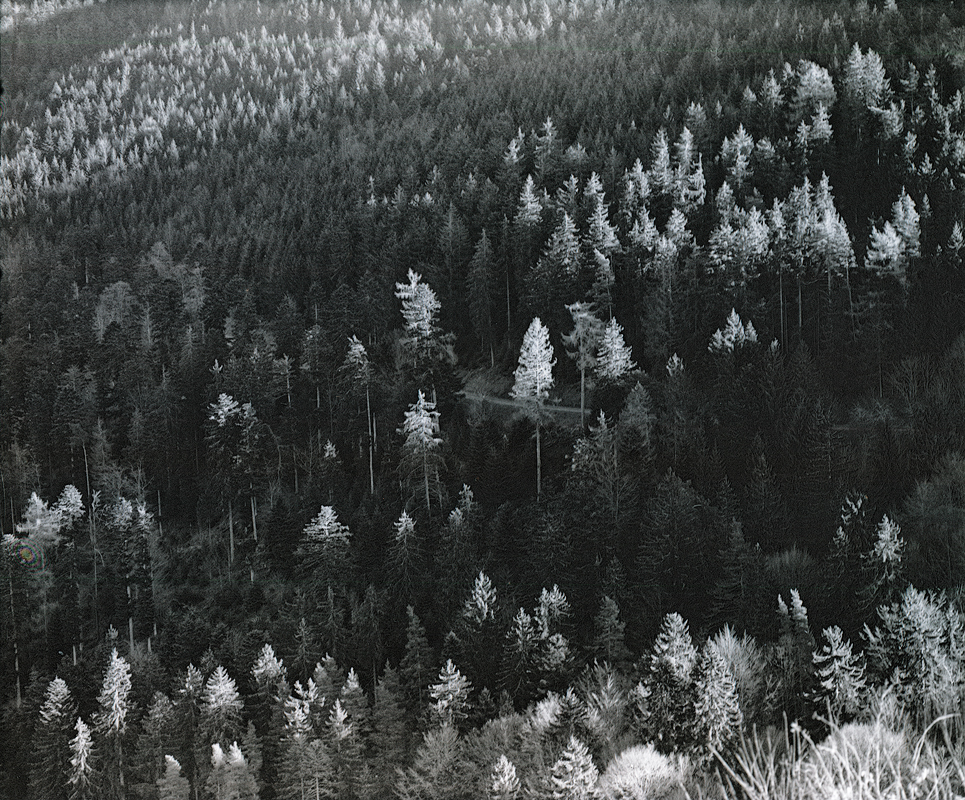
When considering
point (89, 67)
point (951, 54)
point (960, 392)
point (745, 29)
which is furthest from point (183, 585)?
point (89, 67)

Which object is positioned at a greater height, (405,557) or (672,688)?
(672,688)

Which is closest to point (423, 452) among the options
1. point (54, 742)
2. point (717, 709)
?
point (54, 742)

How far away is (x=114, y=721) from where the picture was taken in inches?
1722

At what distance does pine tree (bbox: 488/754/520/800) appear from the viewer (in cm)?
2992

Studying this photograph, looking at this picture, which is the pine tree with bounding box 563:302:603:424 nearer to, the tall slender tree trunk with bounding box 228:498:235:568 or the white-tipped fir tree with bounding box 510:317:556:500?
the white-tipped fir tree with bounding box 510:317:556:500

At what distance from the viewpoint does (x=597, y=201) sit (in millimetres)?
73312

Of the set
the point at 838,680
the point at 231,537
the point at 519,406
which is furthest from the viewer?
the point at 519,406

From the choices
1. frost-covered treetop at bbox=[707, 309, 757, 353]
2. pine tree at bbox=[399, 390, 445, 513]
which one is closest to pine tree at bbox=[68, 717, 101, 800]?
pine tree at bbox=[399, 390, 445, 513]

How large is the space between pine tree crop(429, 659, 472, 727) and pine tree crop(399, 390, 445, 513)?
16468 millimetres

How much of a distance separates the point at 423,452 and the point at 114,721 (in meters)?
22.4

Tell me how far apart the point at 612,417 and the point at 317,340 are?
26031 mm

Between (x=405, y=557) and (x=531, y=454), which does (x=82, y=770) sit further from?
(x=531, y=454)

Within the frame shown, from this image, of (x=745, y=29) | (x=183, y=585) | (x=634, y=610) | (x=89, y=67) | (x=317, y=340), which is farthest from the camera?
(x=89, y=67)

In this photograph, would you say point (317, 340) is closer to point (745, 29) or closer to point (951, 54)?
point (951, 54)
